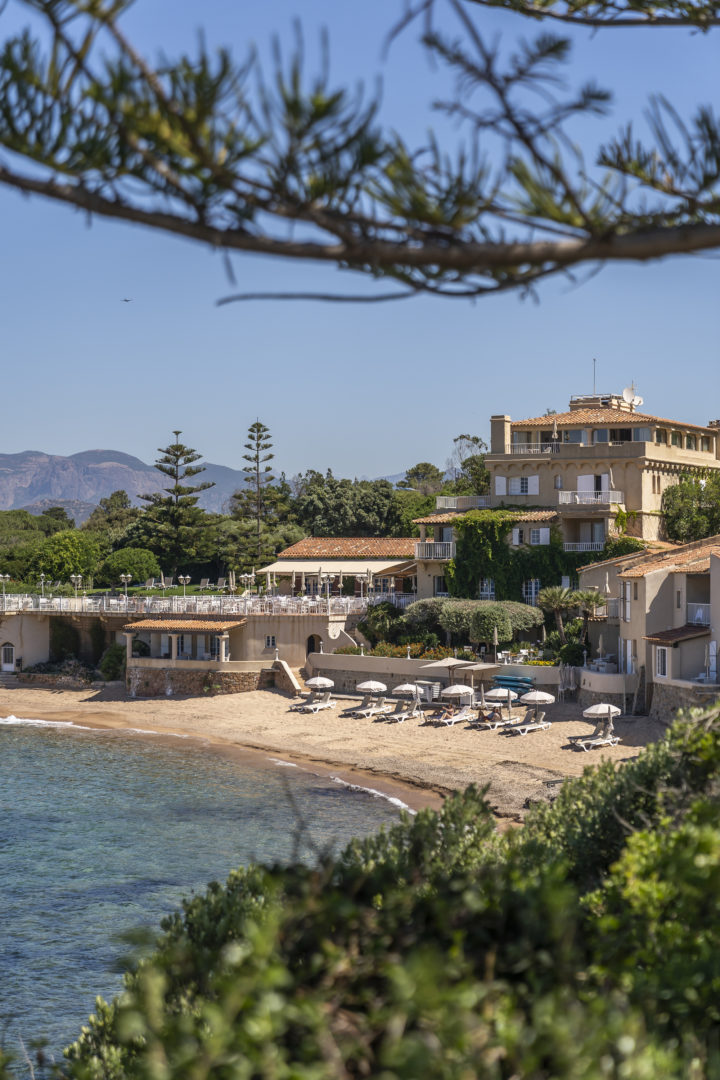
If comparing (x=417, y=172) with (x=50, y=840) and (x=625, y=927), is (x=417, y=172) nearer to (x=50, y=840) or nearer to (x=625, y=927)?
(x=625, y=927)

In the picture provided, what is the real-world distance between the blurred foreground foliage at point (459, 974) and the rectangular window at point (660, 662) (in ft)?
72.5

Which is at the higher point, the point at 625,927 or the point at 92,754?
the point at 625,927

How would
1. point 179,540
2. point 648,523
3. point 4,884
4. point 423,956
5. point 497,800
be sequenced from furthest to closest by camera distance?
point 179,540, point 648,523, point 497,800, point 4,884, point 423,956

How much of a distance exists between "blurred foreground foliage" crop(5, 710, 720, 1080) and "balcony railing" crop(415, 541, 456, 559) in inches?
1382

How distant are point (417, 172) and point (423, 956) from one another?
156 inches

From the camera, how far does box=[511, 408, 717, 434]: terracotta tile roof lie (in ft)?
151

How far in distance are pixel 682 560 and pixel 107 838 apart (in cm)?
1991

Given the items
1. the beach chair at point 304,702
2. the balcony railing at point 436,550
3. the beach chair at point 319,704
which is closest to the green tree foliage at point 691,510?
the balcony railing at point 436,550

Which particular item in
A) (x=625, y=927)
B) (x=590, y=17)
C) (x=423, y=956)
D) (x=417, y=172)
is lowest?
(x=625, y=927)

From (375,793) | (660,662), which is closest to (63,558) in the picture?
(375,793)

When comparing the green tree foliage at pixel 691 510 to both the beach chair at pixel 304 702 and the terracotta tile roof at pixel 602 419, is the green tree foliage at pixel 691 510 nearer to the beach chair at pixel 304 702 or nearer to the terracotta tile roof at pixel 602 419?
the terracotta tile roof at pixel 602 419

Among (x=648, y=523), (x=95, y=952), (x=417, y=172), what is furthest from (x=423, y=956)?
(x=648, y=523)

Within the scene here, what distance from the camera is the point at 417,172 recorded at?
555 cm

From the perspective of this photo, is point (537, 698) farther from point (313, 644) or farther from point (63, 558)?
point (63, 558)
